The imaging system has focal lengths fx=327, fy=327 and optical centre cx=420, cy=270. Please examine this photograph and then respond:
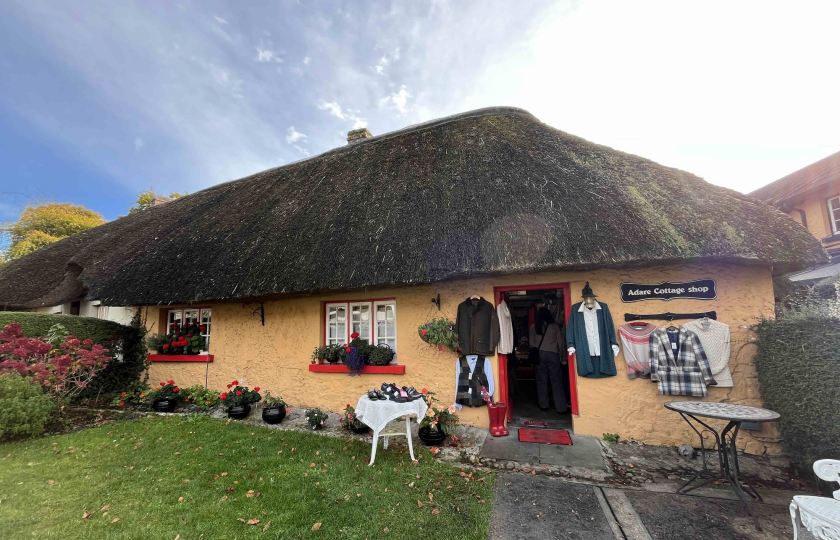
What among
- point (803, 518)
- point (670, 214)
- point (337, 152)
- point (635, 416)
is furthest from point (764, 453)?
point (337, 152)

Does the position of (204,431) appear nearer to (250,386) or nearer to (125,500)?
(250,386)

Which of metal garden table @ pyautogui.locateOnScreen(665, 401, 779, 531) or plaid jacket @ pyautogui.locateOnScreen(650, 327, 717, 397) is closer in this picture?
metal garden table @ pyautogui.locateOnScreen(665, 401, 779, 531)

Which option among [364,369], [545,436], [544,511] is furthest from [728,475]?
[364,369]

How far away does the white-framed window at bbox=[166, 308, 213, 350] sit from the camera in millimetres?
7566

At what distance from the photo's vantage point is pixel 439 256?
4.90 meters

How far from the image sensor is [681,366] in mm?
4340

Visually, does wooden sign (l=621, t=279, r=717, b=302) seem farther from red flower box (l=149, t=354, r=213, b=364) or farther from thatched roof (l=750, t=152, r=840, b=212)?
red flower box (l=149, t=354, r=213, b=364)

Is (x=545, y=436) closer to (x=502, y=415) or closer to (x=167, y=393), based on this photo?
(x=502, y=415)

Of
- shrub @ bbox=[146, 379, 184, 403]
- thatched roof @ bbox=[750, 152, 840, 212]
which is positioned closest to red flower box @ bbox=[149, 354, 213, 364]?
shrub @ bbox=[146, 379, 184, 403]

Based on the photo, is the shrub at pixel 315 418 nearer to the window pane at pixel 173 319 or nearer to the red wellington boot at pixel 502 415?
the red wellington boot at pixel 502 415

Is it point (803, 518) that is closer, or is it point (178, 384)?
point (803, 518)

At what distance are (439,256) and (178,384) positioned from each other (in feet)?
22.5

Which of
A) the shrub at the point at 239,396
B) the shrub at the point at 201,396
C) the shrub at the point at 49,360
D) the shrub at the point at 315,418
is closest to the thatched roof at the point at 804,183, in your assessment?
the shrub at the point at 315,418

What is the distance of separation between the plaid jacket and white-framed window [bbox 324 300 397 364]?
3933 millimetres
